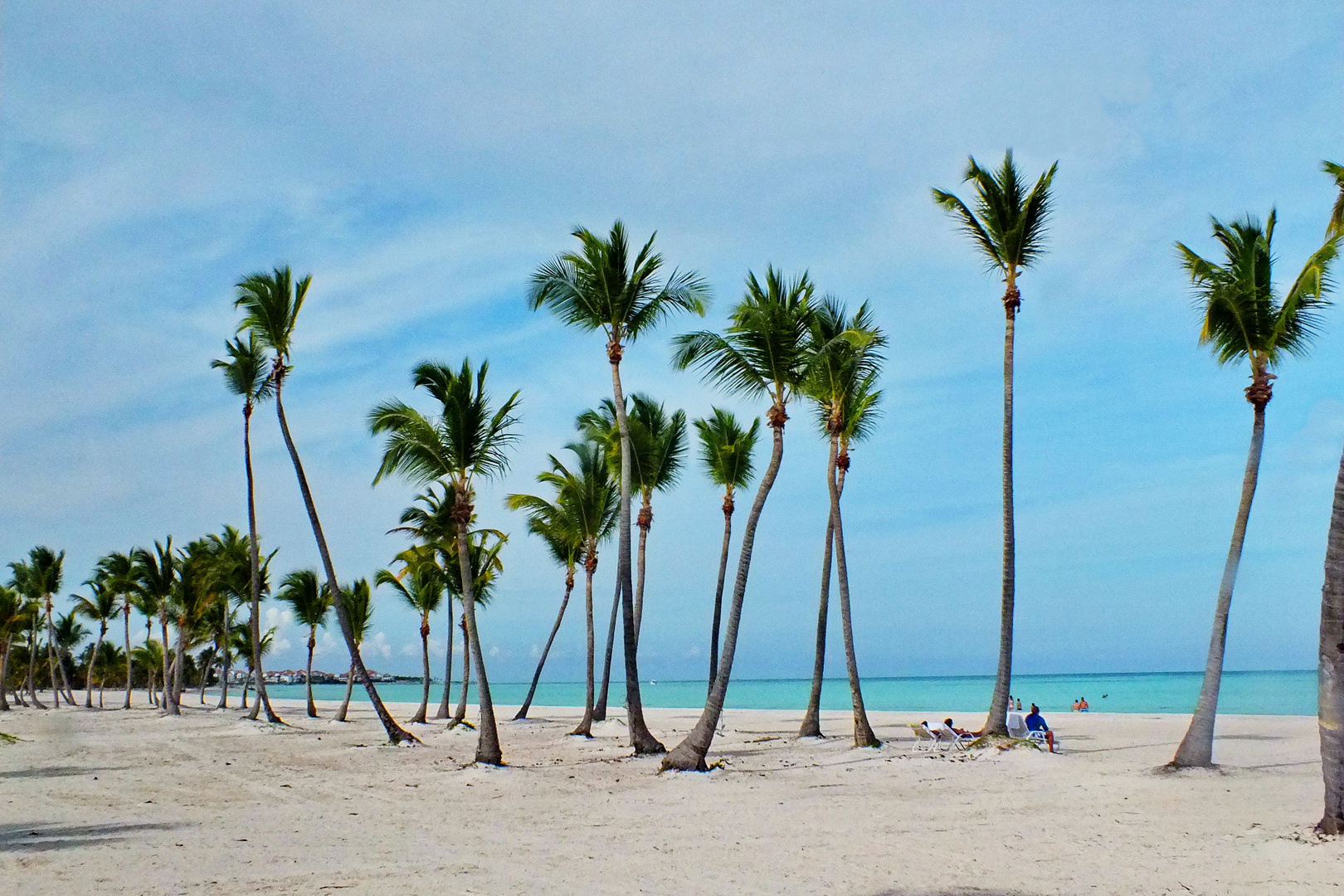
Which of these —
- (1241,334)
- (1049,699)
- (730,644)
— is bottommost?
(1049,699)

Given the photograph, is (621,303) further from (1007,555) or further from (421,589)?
(421,589)

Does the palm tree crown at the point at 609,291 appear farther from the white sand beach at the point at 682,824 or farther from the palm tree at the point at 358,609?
the palm tree at the point at 358,609

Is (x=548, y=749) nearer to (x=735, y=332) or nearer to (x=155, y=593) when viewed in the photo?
(x=735, y=332)

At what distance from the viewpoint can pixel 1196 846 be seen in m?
7.98

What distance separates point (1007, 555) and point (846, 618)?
3.59 metres

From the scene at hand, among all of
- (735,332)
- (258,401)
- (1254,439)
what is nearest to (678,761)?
(735,332)

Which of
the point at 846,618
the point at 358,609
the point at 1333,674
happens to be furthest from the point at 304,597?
the point at 1333,674

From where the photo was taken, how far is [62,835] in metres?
8.94

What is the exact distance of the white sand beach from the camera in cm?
707

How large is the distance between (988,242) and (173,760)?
1821cm

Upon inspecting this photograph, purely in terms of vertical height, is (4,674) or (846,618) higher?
(846,618)

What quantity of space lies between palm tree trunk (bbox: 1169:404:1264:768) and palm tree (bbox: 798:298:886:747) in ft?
17.7

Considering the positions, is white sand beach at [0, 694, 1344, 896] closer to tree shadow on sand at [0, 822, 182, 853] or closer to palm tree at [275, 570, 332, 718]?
tree shadow on sand at [0, 822, 182, 853]

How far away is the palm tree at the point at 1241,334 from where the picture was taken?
12.5 meters
